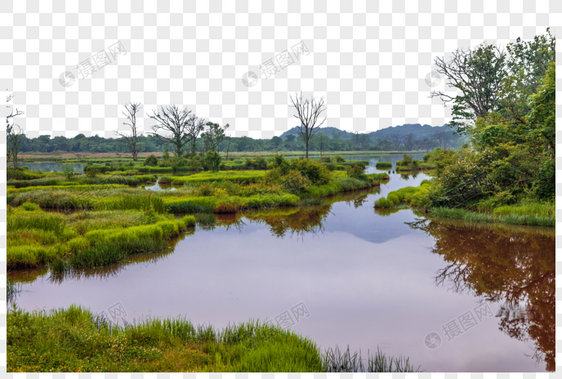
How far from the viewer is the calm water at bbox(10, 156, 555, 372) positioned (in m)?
5.43

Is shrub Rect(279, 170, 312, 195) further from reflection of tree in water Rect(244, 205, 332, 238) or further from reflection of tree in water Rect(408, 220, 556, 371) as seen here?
reflection of tree in water Rect(408, 220, 556, 371)

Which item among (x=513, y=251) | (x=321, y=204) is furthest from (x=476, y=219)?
(x=321, y=204)

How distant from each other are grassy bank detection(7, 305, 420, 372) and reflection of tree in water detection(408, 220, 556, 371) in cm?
236

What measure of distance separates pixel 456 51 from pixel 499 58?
2850 mm

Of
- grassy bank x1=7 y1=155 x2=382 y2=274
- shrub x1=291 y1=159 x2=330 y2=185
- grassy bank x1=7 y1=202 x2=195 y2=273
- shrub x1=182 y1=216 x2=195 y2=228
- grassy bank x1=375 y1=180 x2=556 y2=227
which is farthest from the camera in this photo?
shrub x1=291 y1=159 x2=330 y2=185

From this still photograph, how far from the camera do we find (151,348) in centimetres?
485

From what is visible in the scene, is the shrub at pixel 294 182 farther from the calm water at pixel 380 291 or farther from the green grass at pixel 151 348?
the green grass at pixel 151 348

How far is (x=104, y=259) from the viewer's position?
31.3 ft

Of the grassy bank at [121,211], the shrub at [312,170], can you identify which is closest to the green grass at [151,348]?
the grassy bank at [121,211]

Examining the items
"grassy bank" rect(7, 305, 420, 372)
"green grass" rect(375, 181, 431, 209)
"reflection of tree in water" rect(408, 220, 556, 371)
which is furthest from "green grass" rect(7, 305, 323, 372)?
"green grass" rect(375, 181, 431, 209)

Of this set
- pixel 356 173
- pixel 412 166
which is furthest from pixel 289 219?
pixel 412 166

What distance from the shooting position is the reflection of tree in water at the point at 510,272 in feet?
18.9

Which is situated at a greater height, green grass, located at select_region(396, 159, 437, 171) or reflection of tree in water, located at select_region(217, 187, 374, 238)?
green grass, located at select_region(396, 159, 437, 171)

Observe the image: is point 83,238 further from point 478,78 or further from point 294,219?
point 478,78
